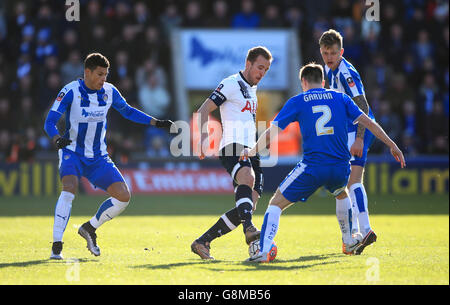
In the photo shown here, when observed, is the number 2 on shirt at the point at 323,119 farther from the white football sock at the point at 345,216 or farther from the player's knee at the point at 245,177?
the white football sock at the point at 345,216

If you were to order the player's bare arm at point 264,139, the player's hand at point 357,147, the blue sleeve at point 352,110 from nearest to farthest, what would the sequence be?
the player's bare arm at point 264,139
the blue sleeve at point 352,110
the player's hand at point 357,147

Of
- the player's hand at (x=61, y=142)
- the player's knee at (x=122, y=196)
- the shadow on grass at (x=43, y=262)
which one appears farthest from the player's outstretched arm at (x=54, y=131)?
the shadow on grass at (x=43, y=262)

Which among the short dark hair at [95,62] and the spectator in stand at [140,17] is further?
the spectator in stand at [140,17]

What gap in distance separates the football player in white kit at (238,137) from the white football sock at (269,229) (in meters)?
0.52

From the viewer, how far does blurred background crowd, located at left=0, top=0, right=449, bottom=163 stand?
1798cm

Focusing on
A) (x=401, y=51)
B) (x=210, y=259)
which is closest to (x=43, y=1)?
(x=401, y=51)

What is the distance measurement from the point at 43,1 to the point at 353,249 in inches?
545

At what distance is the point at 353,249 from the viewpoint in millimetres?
8133

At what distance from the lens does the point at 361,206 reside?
27.6 feet

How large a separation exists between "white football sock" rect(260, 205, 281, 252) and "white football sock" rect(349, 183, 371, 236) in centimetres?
139

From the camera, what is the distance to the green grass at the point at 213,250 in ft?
21.4

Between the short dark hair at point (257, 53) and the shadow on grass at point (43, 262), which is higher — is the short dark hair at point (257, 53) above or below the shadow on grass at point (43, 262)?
above

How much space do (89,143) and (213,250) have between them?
1725 mm

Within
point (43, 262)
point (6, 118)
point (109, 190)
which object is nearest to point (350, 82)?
point (109, 190)
